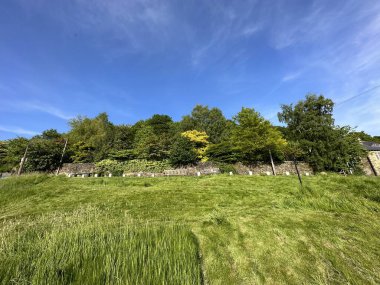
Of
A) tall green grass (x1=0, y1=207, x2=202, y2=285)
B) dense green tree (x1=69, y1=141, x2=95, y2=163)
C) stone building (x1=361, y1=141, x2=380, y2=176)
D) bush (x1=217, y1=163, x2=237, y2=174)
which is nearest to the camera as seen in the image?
tall green grass (x1=0, y1=207, x2=202, y2=285)

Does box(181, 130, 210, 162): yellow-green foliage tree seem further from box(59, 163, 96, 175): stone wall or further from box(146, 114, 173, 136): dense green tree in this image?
box(59, 163, 96, 175): stone wall

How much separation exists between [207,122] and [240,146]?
13.9 m

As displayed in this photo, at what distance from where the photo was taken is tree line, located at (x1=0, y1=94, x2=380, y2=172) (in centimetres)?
2203

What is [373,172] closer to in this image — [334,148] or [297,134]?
[334,148]

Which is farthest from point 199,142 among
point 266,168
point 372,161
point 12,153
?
point 12,153

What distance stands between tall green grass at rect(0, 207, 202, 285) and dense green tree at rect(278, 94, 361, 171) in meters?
25.3

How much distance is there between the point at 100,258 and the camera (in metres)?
2.30

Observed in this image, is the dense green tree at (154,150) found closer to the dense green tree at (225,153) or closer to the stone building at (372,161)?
the dense green tree at (225,153)

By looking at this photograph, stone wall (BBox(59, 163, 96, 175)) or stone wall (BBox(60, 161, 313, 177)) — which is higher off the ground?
stone wall (BBox(59, 163, 96, 175))

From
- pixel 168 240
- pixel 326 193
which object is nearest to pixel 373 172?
pixel 326 193

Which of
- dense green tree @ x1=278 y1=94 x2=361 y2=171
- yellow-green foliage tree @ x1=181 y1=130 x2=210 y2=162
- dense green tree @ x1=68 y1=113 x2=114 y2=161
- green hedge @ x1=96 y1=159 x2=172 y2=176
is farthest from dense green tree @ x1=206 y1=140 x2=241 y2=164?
dense green tree @ x1=68 y1=113 x2=114 y2=161

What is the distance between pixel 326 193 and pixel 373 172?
3145 centimetres

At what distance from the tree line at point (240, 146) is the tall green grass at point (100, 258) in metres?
19.3

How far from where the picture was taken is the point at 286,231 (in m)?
3.35
